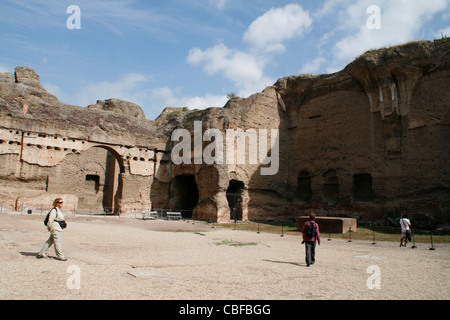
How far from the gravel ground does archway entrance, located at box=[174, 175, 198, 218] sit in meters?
12.3

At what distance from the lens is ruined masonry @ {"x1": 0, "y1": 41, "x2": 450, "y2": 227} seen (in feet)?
50.1

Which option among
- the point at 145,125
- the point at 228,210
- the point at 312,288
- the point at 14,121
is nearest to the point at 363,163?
the point at 228,210

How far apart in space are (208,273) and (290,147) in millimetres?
16018

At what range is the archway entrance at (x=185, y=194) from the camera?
66.6 ft

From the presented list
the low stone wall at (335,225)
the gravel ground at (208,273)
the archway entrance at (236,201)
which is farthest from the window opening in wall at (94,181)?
the gravel ground at (208,273)

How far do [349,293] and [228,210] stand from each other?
13126mm

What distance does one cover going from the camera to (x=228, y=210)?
1722 cm

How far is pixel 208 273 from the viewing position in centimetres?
510

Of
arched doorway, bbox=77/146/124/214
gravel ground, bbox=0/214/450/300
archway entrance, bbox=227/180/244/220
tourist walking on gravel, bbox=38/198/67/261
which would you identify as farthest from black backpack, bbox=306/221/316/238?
arched doorway, bbox=77/146/124/214

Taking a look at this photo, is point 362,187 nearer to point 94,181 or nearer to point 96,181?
point 96,181

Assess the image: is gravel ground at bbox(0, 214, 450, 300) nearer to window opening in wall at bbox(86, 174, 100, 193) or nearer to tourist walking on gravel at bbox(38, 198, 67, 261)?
tourist walking on gravel at bbox(38, 198, 67, 261)

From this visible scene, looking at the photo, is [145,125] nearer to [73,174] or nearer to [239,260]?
[73,174]

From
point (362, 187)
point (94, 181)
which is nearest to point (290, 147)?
point (362, 187)

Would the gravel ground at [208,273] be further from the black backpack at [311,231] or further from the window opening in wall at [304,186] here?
the window opening in wall at [304,186]
